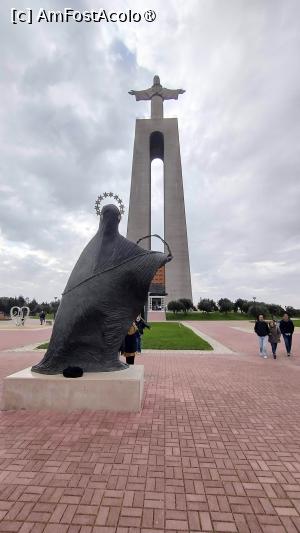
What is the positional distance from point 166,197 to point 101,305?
180ft

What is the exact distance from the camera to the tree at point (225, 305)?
159 feet

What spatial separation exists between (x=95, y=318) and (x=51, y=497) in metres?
3.21

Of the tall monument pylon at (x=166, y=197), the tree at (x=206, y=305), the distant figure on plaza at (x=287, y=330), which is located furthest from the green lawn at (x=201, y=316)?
the distant figure on plaza at (x=287, y=330)

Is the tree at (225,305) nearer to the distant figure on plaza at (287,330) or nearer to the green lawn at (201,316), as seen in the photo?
the green lawn at (201,316)

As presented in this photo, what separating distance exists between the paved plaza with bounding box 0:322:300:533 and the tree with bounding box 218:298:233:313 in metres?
42.6

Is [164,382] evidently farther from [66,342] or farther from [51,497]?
[51,497]

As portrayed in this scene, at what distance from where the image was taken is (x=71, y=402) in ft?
18.1

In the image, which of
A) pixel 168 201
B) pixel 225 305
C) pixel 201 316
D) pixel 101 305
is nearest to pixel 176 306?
pixel 201 316

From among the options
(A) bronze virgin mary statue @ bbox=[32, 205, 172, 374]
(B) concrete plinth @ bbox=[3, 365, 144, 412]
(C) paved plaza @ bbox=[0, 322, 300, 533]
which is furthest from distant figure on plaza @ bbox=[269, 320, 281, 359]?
(B) concrete plinth @ bbox=[3, 365, 144, 412]

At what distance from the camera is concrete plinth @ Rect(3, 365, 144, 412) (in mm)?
5527

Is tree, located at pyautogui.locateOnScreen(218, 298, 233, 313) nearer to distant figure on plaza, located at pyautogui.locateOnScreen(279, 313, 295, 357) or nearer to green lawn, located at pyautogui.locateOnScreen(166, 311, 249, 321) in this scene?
green lawn, located at pyautogui.locateOnScreen(166, 311, 249, 321)

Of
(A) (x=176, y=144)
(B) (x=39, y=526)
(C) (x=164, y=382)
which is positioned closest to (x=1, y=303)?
(A) (x=176, y=144)

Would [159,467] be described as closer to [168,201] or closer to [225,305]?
[225,305]

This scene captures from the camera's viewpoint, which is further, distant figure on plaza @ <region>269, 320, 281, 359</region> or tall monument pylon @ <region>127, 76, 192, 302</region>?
tall monument pylon @ <region>127, 76, 192, 302</region>
